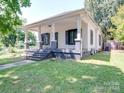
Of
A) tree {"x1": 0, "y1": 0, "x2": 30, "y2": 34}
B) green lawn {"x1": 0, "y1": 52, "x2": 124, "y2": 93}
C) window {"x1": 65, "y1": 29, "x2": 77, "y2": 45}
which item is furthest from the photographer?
window {"x1": 65, "y1": 29, "x2": 77, "y2": 45}

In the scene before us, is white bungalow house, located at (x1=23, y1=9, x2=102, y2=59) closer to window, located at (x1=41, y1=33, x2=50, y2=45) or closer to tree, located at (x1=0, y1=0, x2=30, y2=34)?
window, located at (x1=41, y1=33, x2=50, y2=45)

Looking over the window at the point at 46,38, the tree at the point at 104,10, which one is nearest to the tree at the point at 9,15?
the window at the point at 46,38

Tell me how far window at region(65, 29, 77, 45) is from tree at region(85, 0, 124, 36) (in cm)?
1616

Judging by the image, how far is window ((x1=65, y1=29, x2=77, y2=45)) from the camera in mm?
15391

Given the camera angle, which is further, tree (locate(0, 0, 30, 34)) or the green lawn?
tree (locate(0, 0, 30, 34))

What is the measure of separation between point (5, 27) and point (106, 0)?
25.1 m

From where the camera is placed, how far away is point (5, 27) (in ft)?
34.3

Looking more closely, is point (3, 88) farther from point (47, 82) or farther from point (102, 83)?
point (102, 83)

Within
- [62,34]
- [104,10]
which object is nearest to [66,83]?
[62,34]

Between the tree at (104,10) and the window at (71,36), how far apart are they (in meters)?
16.2

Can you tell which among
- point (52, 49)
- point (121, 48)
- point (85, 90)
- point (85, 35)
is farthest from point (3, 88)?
point (121, 48)

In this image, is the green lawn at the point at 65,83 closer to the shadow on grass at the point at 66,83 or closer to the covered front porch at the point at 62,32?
the shadow on grass at the point at 66,83

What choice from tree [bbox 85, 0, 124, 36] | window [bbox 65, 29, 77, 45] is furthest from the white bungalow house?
tree [bbox 85, 0, 124, 36]

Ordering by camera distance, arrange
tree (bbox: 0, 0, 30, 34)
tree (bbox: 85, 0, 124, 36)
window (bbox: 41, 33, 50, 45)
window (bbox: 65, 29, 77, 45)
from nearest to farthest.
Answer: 1. tree (bbox: 0, 0, 30, 34)
2. window (bbox: 65, 29, 77, 45)
3. window (bbox: 41, 33, 50, 45)
4. tree (bbox: 85, 0, 124, 36)
